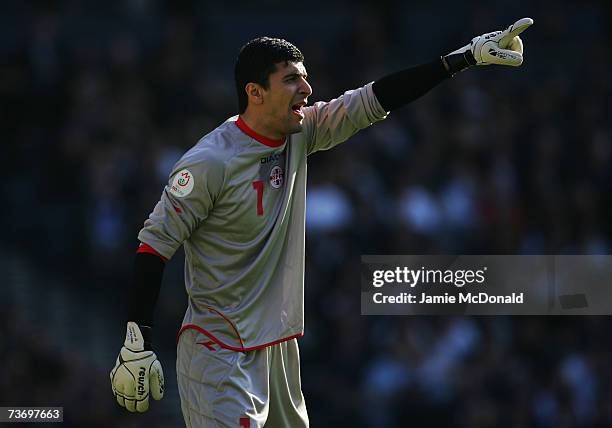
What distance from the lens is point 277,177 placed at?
525cm

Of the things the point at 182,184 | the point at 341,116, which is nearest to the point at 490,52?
the point at 341,116

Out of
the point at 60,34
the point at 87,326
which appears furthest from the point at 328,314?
the point at 60,34

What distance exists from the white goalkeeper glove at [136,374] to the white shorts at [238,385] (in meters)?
0.22

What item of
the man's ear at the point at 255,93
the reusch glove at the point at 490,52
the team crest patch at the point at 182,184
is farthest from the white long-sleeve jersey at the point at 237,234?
the reusch glove at the point at 490,52

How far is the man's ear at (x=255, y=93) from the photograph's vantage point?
5.18 metres

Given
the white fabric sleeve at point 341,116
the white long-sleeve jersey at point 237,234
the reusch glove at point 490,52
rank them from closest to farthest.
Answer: the white long-sleeve jersey at point 237,234 < the reusch glove at point 490,52 < the white fabric sleeve at point 341,116

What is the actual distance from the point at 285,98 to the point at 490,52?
0.91 metres

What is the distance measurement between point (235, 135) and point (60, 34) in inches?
314

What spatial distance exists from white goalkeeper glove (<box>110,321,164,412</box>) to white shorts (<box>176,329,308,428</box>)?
0.22 m

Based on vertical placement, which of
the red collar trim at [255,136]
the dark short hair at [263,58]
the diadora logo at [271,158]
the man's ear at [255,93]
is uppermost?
the dark short hair at [263,58]

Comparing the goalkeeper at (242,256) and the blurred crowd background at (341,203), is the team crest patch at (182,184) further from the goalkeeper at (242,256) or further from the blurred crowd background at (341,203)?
the blurred crowd background at (341,203)

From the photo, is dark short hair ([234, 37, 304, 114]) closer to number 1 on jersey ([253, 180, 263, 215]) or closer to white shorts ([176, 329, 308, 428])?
number 1 on jersey ([253, 180, 263, 215])

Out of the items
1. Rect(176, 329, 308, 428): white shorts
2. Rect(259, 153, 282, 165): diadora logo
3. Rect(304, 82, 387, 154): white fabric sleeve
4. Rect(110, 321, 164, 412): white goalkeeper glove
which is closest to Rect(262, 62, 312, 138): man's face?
Rect(259, 153, 282, 165): diadora logo

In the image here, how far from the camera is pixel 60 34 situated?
1270 cm
